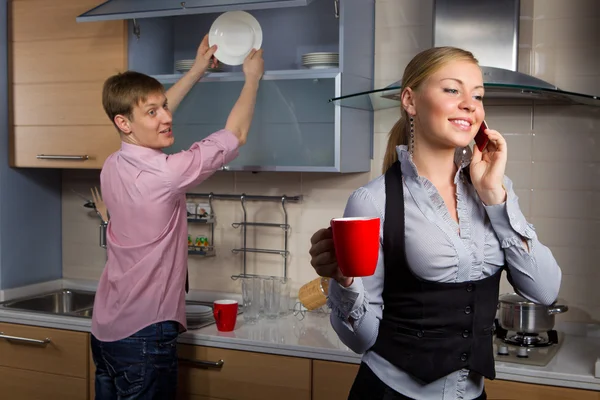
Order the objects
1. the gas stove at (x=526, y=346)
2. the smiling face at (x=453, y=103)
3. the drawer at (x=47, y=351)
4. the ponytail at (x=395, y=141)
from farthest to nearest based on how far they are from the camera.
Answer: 1. the drawer at (x=47, y=351)
2. the gas stove at (x=526, y=346)
3. the ponytail at (x=395, y=141)
4. the smiling face at (x=453, y=103)

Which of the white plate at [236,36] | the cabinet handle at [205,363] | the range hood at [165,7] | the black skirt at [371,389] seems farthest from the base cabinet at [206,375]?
the range hood at [165,7]

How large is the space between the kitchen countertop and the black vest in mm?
809

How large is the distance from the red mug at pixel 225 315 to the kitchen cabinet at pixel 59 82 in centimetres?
83

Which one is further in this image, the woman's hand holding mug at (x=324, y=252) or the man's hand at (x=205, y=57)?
the man's hand at (x=205, y=57)

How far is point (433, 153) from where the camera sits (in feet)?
5.26

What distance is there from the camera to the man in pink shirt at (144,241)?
7.95 ft

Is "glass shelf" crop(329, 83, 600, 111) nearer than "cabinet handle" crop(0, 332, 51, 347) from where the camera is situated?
Yes

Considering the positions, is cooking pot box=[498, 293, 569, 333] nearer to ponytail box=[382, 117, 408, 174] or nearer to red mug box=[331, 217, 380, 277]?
ponytail box=[382, 117, 408, 174]

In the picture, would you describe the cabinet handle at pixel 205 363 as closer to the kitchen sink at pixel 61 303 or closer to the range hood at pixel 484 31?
the kitchen sink at pixel 61 303

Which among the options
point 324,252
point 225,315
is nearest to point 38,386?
point 225,315

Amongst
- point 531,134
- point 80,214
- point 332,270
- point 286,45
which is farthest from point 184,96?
point 332,270

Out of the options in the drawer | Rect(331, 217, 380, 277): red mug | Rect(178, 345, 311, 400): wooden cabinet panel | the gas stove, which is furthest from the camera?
the drawer

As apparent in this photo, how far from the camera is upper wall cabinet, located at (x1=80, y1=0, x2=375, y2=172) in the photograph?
280 centimetres

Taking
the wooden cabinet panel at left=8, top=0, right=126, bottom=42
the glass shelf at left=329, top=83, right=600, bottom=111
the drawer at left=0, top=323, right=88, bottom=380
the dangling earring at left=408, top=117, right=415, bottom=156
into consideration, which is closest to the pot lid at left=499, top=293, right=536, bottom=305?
the glass shelf at left=329, top=83, right=600, bottom=111
